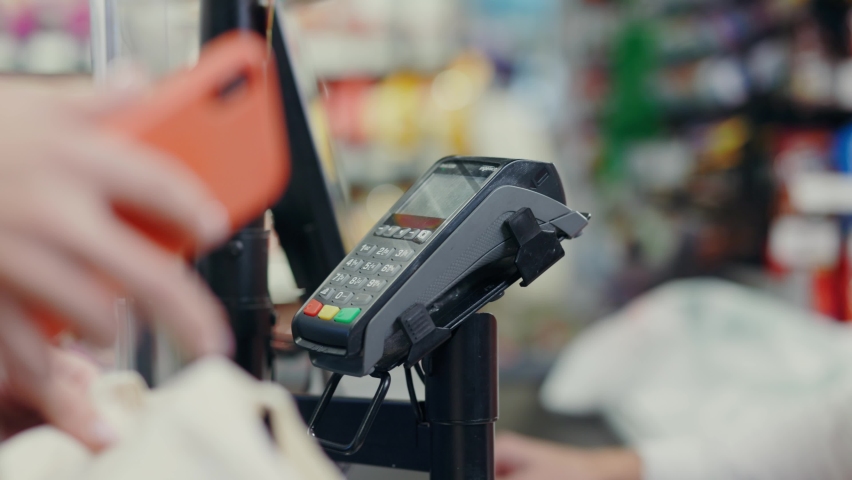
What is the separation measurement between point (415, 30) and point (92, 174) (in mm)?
2994

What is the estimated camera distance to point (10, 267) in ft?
0.83

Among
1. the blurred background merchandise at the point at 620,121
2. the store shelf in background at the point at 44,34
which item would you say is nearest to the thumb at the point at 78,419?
the store shelf in background at the point at 44,34

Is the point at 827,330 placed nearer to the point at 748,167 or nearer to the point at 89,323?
the point at 748,167

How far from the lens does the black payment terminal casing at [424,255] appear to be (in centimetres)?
48

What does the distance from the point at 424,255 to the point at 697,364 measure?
7.02ft

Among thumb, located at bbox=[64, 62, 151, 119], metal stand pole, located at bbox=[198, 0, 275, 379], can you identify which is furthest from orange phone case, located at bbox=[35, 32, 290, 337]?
metal stand pole, located at bbox=[198, 0, 275, 379]

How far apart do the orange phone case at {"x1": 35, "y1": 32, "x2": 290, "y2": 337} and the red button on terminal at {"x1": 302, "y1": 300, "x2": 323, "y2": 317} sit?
0.17m

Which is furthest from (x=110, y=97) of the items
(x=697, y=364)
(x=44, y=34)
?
(x=697, y=364)

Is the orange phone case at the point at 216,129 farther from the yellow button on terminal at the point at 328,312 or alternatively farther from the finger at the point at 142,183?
the yellow button on terminal at the point at 328,312

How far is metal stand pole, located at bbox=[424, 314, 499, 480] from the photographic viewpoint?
535 millimetres

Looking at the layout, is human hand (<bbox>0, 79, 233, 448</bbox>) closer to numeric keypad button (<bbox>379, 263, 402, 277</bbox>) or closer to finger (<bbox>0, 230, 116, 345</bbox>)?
finger (<bbox>0, 230, 116, 345</bbox>)

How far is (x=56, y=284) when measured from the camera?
257 millimetres

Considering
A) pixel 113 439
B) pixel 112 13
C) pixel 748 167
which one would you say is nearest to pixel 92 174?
pixel 113 439

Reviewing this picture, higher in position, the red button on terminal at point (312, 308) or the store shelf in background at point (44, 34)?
the store shelf in background at point (44, 34)
